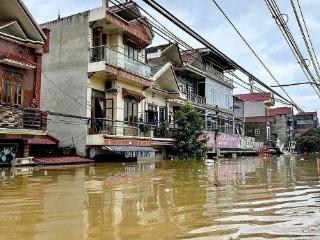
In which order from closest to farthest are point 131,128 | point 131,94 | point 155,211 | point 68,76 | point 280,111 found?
point 155,211, point 68,76, point 131,94, point 131,128, point 280,111

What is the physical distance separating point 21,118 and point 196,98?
22847 millimetres

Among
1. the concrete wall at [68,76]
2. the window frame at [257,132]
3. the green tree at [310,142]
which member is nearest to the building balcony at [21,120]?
the concrete wall at [68,76]

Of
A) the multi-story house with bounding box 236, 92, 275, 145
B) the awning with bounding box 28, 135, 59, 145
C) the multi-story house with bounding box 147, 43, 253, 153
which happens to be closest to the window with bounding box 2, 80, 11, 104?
the awning with bounding box 28, 135, 59, 145

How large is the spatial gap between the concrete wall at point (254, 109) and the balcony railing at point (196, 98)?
Answer: 29198 millimetres

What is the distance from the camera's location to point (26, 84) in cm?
2050

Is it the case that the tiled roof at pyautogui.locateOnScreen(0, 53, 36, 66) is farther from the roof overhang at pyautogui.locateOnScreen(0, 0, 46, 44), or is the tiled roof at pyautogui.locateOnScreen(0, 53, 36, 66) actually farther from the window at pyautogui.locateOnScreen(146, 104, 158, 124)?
the window at pyautogui.locateOnScreen(146, 104, 158, 124)

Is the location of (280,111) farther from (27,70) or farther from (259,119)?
(27,70)

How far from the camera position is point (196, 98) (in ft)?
130

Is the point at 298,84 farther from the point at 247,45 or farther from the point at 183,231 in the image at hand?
the point at 183,231

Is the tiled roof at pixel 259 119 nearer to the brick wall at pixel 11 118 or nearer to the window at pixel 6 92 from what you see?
the window at pixel 6 92

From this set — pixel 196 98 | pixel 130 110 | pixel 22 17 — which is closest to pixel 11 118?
pixel 22 17

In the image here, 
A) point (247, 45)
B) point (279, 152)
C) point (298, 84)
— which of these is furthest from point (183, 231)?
point (279, 152)

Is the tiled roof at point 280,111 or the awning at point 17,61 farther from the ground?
the tiled roof at point 280,111

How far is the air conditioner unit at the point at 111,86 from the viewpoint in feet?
85.7
